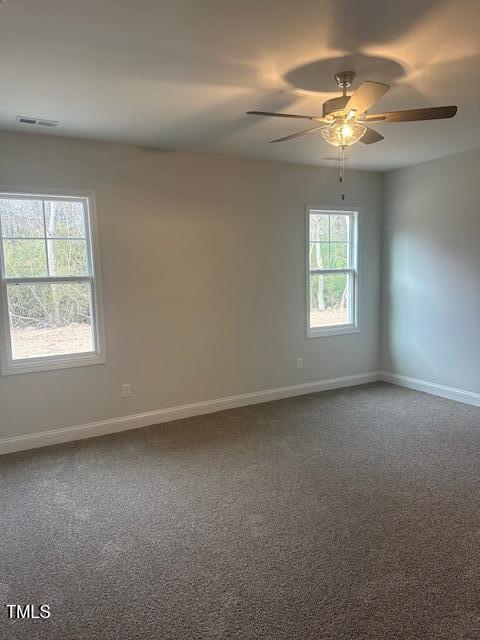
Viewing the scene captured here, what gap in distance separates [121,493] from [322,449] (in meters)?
1.63

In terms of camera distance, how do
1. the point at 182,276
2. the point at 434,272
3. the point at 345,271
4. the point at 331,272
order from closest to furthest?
the point at 182,276, the point at 434,272, the point at 331,272, the point at 345,271

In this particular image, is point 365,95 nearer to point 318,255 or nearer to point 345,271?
point 318,255

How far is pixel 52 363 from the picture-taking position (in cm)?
376

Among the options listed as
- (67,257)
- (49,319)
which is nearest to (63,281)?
(67,257)

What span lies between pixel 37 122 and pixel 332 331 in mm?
3759

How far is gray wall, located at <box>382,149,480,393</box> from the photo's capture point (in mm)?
4482

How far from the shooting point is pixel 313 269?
515 cm

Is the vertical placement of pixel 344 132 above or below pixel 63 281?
above

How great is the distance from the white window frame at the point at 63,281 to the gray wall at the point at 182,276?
0.06 meters

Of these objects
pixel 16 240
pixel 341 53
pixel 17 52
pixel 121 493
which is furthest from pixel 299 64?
pixel 121 493

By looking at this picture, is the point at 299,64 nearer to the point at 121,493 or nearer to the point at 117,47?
the point at 117,47

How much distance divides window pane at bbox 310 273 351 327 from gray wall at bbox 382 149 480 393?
0.58 meters

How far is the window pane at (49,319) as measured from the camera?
3660 mm

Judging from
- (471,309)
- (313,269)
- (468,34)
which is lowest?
(471,309)
